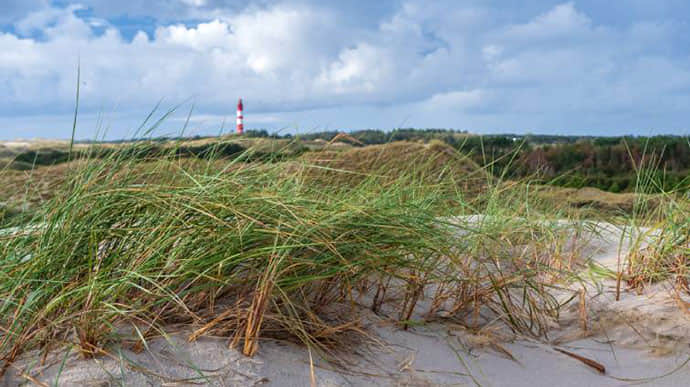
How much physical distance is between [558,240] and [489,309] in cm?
98

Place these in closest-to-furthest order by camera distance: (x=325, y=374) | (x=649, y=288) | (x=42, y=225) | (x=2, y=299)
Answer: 1. (x=325, y=374)
2. (x=2, y=299)
3. (x=42, y=225)
4. (x=649, y=288)

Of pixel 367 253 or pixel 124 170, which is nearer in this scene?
pixel 367 253

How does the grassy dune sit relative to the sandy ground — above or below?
above

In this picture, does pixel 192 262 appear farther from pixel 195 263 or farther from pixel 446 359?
pixel 446 359

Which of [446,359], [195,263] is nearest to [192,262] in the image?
[195,263]

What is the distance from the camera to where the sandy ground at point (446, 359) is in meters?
1.33

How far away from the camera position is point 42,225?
1.74 metres

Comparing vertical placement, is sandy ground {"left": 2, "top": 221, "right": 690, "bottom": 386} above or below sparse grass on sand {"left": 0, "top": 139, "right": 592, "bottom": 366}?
below

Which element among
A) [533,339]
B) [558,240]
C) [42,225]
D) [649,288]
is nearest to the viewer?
[42,225]

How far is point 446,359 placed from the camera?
5.47 feet

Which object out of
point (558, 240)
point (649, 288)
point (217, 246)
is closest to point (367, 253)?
point (217, 246)

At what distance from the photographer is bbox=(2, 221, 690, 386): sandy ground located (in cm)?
133

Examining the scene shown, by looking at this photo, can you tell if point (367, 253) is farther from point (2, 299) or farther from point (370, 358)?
point (2, 299)

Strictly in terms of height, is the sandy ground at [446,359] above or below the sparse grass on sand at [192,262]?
below
